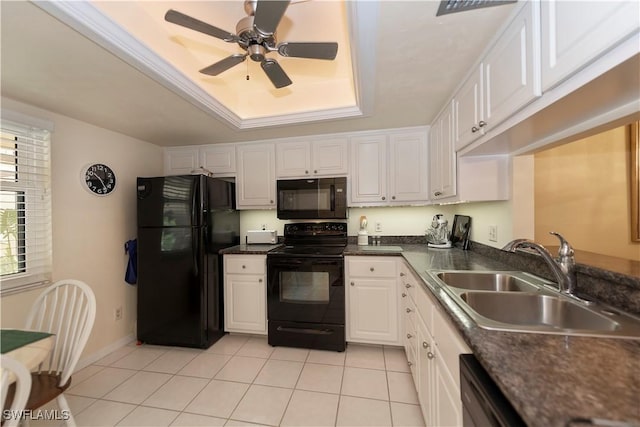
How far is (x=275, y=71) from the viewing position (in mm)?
1607

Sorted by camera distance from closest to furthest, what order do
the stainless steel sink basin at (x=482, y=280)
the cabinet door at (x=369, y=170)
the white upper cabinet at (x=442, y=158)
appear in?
1. the stainless steel sink basin at (x=482, y=280)
2. the white upper cabinet at (x=442, y=158)
3. the cabinet door at (x=369, y=170)

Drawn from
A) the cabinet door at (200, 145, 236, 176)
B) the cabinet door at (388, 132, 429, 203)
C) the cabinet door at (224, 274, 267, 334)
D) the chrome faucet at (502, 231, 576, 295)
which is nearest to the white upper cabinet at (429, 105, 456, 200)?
the cabinet door at (388, 132, 429, 203)

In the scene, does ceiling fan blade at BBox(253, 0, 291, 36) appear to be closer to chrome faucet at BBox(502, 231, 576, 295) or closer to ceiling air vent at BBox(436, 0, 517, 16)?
ceiling air vent at BBox(436, 0, 517, 16)

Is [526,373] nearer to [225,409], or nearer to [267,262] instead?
[225,409]

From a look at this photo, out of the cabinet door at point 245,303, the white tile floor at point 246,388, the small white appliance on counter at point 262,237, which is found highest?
the small white appliance on counter at point 262,237

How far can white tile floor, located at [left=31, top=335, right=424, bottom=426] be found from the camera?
5.25ft

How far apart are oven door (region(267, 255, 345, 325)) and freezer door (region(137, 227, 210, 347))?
2.20 feet

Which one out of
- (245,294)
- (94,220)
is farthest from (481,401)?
(94,220)

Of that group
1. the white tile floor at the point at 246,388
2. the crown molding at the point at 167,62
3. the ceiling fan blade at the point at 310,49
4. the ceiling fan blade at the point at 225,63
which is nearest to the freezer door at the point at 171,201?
the crown molding at the point at 167,62

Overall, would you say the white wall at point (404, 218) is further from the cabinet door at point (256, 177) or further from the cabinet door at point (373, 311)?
the cabinet door at point (373, 311)

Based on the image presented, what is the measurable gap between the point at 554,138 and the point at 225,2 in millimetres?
1988

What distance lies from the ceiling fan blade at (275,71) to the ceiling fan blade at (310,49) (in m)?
0.10

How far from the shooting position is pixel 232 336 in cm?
268

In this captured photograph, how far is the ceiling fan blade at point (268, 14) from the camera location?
42.3 inches
